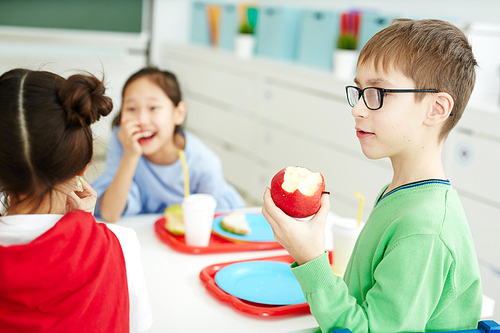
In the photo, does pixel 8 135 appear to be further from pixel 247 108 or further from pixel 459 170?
pixel 247 108

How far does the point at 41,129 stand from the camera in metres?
0.77

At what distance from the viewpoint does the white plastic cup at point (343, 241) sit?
1.18 metres

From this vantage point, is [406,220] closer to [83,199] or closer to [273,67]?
[83,199]

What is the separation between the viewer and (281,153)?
10.6 ft

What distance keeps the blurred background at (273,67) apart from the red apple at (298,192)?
1192mm

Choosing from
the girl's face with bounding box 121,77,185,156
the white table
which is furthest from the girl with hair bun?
the girl's face with bounding box 121,77,185,156

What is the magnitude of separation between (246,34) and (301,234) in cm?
296

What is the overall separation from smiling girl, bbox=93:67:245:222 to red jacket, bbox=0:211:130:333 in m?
0.86

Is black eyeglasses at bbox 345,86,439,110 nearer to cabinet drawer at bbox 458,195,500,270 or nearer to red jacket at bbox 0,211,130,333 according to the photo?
red jacket at bbox 0,211,130,333

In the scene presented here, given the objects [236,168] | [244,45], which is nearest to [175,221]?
[236,168]

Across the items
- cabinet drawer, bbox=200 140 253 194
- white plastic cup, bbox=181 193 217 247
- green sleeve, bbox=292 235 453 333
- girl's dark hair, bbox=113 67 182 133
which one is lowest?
cabinet drawer, bbox=200 140 253 194

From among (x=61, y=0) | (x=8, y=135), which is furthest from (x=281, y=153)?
(x=8, y=135)

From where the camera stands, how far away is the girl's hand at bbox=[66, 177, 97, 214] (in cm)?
95

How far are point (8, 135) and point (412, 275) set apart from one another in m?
0.62
